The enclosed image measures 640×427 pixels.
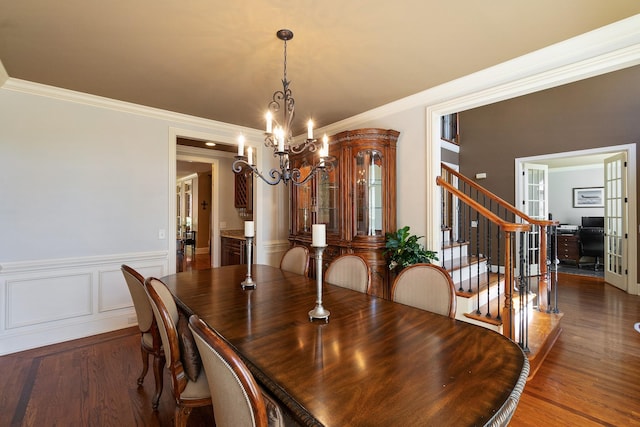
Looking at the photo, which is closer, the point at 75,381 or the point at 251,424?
the point at 251,424

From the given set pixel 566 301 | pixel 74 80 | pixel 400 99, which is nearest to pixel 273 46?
pixel 400 99

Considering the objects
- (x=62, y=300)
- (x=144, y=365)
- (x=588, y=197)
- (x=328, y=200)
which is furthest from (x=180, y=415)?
(x=588, y=197)

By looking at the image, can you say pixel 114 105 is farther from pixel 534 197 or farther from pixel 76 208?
pixel 534 197

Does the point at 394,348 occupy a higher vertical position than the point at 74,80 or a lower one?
lower

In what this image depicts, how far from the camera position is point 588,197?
24.6ft

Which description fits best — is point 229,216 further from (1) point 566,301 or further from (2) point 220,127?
(1) point 566,301

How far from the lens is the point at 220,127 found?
3.90 metres

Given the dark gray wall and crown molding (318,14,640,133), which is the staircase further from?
the dark gray wall

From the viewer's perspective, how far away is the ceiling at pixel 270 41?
175 centimetres

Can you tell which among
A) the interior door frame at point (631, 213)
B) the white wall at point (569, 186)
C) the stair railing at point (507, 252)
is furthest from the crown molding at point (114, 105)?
the white wall at point (569, 186)

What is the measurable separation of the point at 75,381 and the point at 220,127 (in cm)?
302

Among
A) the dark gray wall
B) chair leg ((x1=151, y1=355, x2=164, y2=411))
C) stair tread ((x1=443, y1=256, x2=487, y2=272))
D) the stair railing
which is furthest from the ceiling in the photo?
the dark gray wall

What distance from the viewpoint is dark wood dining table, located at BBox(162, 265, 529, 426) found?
0.80 metres

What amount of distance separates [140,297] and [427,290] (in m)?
1.77
